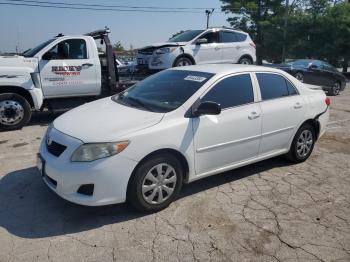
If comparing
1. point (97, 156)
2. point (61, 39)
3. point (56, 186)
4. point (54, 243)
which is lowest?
point (54, 243)

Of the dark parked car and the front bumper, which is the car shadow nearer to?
the front bumper

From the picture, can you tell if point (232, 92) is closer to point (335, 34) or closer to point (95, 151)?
point (95, 151)

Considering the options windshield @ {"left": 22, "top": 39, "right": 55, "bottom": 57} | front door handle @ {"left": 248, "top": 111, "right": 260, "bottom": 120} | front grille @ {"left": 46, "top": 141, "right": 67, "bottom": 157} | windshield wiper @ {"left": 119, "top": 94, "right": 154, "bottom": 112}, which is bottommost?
front grille @ {"left": 46, "top": 141, "right": 67, "bottom": 157}

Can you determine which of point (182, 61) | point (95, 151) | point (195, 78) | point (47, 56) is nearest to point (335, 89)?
point (182, 61)

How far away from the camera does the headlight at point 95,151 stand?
12.0 feet

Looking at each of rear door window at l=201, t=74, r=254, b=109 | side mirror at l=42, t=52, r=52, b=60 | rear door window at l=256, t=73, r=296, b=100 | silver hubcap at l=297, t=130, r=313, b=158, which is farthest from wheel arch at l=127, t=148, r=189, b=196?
side mirror at l=42, t=52, r=52, b=60

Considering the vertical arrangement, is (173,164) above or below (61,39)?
below

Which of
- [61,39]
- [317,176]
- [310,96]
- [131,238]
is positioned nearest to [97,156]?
[131,238]

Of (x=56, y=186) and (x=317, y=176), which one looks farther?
(x=317, y=176)

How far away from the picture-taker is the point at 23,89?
772 centimetres

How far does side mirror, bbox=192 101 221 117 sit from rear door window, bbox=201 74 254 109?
0.24 metres

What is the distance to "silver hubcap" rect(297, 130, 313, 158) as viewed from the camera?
5719 millimetres

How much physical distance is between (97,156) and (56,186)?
0.58m

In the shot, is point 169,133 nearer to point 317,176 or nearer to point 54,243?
point 54,243
